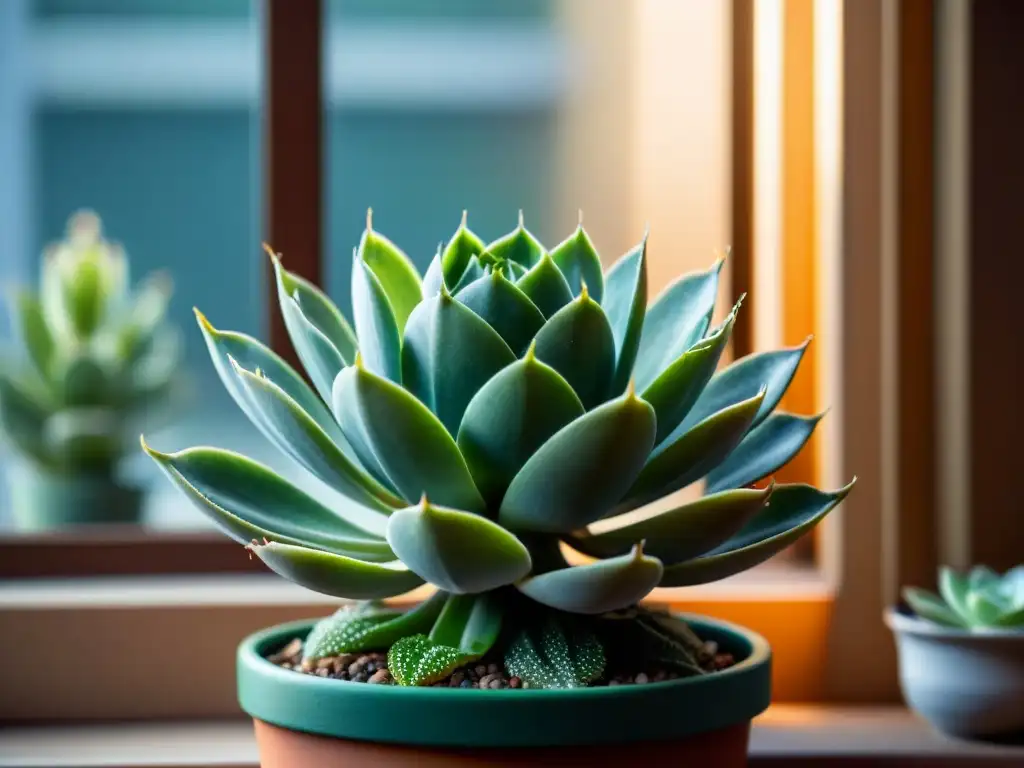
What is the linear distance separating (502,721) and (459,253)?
24 centimetres

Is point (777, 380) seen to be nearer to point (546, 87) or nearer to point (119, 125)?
point (546, 87)

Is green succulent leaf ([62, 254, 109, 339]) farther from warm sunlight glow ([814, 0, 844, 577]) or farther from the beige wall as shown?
warm sunlight glow ([814, 0, 844, 577])

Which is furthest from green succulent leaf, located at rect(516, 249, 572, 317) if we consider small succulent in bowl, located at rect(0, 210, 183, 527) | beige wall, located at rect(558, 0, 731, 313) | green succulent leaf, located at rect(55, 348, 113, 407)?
green succulent leaf, located at rect(55, 348, 113, 407)

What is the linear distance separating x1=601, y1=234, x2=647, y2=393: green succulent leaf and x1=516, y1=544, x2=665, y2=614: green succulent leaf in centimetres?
11

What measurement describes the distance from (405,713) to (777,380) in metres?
0.26

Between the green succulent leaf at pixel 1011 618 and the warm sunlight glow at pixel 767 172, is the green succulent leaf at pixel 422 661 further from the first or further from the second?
the warm sunlight glow at pixel 767 172

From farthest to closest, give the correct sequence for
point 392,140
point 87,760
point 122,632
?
point 392,140
point 122,632
point 87,760

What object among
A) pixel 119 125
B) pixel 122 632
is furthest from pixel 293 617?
pixel 119 125

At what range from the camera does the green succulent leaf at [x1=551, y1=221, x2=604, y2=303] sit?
1.93ft

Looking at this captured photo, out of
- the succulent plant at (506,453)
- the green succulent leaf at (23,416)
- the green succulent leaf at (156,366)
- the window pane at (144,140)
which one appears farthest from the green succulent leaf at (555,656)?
the window pane at (144,140)

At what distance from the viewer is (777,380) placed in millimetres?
580

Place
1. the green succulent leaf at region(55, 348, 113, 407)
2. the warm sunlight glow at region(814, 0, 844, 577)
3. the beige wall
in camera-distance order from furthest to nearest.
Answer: the green succulent leaf at region(55, 348, 113, 407) → the beige wall → the warm sunlight glow at region(814, 0, 844, 577)

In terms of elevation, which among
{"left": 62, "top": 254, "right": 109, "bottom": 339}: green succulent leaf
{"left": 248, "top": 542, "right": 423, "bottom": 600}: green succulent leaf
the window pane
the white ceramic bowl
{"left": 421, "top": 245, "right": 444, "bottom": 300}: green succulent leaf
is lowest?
the white ceramic bowl

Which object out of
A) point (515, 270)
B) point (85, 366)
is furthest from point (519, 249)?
point (85, 366)
